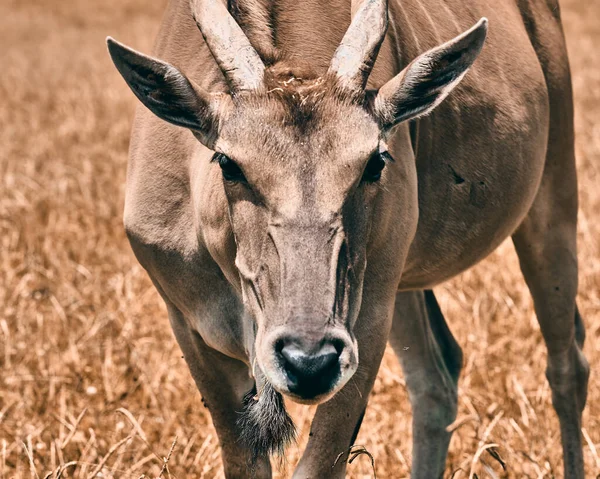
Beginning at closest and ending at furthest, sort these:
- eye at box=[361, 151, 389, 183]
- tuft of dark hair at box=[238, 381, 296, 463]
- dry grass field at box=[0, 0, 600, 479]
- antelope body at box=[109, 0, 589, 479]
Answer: antelope body at box=[109, 0, 589, 479] → eye at box=[361, 151, 389, 183] → tuft of dark hair at box=[238, 381, 296, 463] → dry grass field at box=[0, 0, 600, 479]

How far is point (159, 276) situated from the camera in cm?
368

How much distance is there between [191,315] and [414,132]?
97cm

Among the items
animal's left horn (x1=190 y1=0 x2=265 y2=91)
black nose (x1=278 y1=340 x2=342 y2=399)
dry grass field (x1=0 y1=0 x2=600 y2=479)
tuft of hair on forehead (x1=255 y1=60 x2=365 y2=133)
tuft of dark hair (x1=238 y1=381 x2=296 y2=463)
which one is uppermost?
animal's left horn (x1=190 y1=0 x2=265 y2=91)

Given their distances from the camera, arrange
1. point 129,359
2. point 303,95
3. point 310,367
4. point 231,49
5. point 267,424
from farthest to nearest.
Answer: point 129,359 → point 267,424 → point 231,49 → point 303,95 → point 310,367

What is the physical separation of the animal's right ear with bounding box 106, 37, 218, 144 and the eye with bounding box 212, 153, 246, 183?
4.1 inches

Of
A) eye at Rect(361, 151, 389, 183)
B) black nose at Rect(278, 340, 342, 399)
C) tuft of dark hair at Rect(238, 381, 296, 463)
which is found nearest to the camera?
black nose at Rect(278, 340, 342, 399)

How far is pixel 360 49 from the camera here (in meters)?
3.13

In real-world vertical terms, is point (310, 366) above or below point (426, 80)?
below

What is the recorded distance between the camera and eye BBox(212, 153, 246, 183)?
303 centimetres

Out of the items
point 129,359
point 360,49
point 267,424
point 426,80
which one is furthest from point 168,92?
point 129,359

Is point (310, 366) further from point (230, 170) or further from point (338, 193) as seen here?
point (230, 170)

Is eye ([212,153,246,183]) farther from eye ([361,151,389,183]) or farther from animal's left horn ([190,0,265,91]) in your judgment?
eye ([361,151,389,183])

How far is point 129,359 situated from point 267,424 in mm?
2026

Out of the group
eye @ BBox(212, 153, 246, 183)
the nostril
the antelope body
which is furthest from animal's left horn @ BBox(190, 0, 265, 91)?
the nostril
